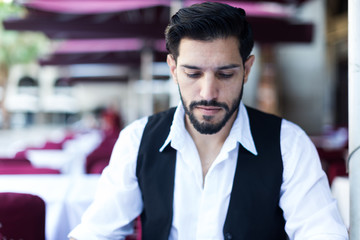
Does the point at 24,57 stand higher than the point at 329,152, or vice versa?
the point at 24,57

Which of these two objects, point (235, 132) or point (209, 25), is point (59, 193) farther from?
point (209, 25)

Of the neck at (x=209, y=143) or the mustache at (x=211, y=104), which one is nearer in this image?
the mustache at (x=211, y=104)

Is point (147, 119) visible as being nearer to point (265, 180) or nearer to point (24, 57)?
point (265, 180)

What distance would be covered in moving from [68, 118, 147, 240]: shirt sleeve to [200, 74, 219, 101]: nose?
33cm

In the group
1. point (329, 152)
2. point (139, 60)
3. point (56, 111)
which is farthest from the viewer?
point (56, 111)

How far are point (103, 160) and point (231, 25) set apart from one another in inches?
93.3

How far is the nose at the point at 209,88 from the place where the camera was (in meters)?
1.39

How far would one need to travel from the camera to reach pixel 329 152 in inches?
168

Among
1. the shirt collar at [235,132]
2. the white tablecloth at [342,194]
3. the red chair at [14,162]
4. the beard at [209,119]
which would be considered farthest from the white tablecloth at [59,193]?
the white tablecloth at [342,194]

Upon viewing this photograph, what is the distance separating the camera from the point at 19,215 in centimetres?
172

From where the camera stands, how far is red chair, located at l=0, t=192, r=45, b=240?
172 centimetres

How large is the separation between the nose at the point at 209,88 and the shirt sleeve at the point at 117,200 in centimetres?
33

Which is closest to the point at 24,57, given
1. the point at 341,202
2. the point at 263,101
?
the point at 263,101

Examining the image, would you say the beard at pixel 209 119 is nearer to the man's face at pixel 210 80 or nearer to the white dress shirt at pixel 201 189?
the man's face at pixel 210 80
